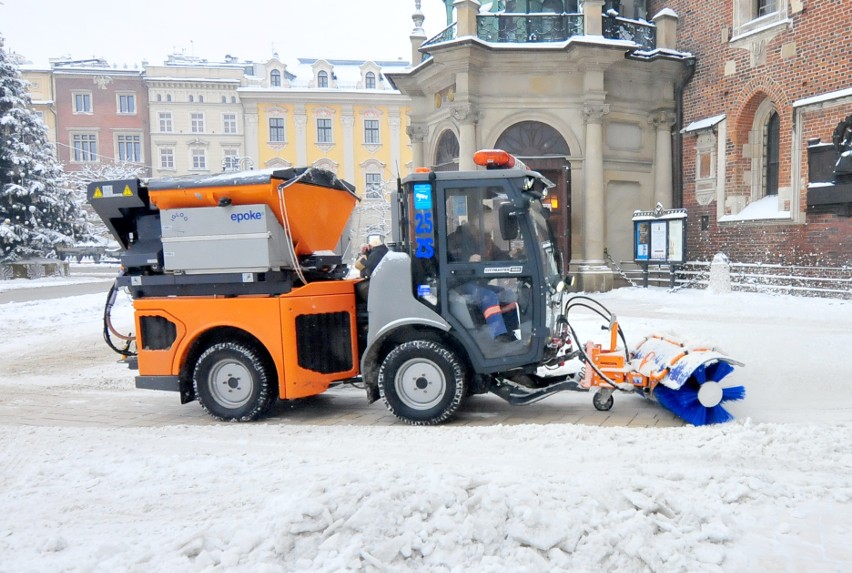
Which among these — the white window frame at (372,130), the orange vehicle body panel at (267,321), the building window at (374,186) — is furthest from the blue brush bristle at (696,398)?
the white window frame at (372,130)

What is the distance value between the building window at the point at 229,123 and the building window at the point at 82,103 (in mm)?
12869

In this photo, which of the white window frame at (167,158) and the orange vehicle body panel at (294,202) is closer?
the orange vehicle body panel at (294,202)

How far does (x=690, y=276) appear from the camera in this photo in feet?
57.8

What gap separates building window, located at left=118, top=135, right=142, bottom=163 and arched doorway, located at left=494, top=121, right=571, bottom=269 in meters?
50.9

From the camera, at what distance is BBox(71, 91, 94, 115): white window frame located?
59094 mm

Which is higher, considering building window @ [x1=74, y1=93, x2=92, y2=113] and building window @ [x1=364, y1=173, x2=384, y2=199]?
building window @ [x1=74, y1=93, x2=92, y2=113]

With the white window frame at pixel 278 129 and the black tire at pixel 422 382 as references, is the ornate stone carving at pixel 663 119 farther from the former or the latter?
the white window frame at pixel 278 129

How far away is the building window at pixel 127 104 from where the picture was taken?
5903 cm

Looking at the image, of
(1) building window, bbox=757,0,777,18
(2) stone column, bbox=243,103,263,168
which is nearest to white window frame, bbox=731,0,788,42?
(1) building window, bbox=757,0,777,18

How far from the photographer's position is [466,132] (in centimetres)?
1750

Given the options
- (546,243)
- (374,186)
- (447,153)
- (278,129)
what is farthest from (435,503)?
(278,129)

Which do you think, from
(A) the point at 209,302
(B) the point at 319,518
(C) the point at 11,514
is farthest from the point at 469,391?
(C) the point at 11,514

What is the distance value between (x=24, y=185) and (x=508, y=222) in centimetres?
2987

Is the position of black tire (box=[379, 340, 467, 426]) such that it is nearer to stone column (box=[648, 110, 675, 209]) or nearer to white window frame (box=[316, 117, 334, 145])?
stone column (box=[648, 110, 675, 209])
